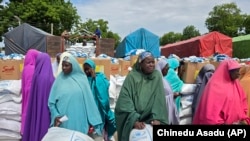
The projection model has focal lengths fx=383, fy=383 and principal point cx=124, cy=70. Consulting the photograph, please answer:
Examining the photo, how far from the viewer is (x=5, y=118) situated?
4.98 m

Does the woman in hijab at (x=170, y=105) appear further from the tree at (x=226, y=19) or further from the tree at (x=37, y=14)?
the tree at (x=226, y=19)

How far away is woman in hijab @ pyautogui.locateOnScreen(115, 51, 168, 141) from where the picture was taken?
329 centimetres

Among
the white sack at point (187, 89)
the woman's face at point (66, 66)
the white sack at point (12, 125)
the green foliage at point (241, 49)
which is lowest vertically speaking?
the white sack at point (12, 125)

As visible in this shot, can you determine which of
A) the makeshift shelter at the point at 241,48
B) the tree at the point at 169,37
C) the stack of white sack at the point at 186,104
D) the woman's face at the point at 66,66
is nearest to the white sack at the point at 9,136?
the woman's face at the point at 66,66

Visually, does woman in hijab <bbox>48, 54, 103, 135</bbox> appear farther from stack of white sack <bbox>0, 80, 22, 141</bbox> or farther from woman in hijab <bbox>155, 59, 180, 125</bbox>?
stack of white sack <bbox>0, 80, 22, 141</bbox>

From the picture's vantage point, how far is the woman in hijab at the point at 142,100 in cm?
329

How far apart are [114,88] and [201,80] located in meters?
1.37

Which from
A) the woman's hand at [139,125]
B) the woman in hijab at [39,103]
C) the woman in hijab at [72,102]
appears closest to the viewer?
the woman's hand at [139,125]

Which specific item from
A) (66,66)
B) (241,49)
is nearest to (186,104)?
(66,66)

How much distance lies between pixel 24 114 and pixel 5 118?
0.54 metres

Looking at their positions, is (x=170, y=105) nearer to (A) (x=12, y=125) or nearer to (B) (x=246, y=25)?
(A) (x=12, y=125)

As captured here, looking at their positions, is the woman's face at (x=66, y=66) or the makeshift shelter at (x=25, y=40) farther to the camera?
the makeshift shelter at (x=25, y=40)

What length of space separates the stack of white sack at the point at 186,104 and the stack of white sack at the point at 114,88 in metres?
1.03

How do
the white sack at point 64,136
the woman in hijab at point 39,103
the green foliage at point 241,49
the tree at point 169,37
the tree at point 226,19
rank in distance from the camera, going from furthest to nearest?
1. the tree at point 169,37
2. the tree at point 226,19
3. the green foliage at point 241,49
4. the woman in hijab at point 39,103
5. the white sack at point 64,136
